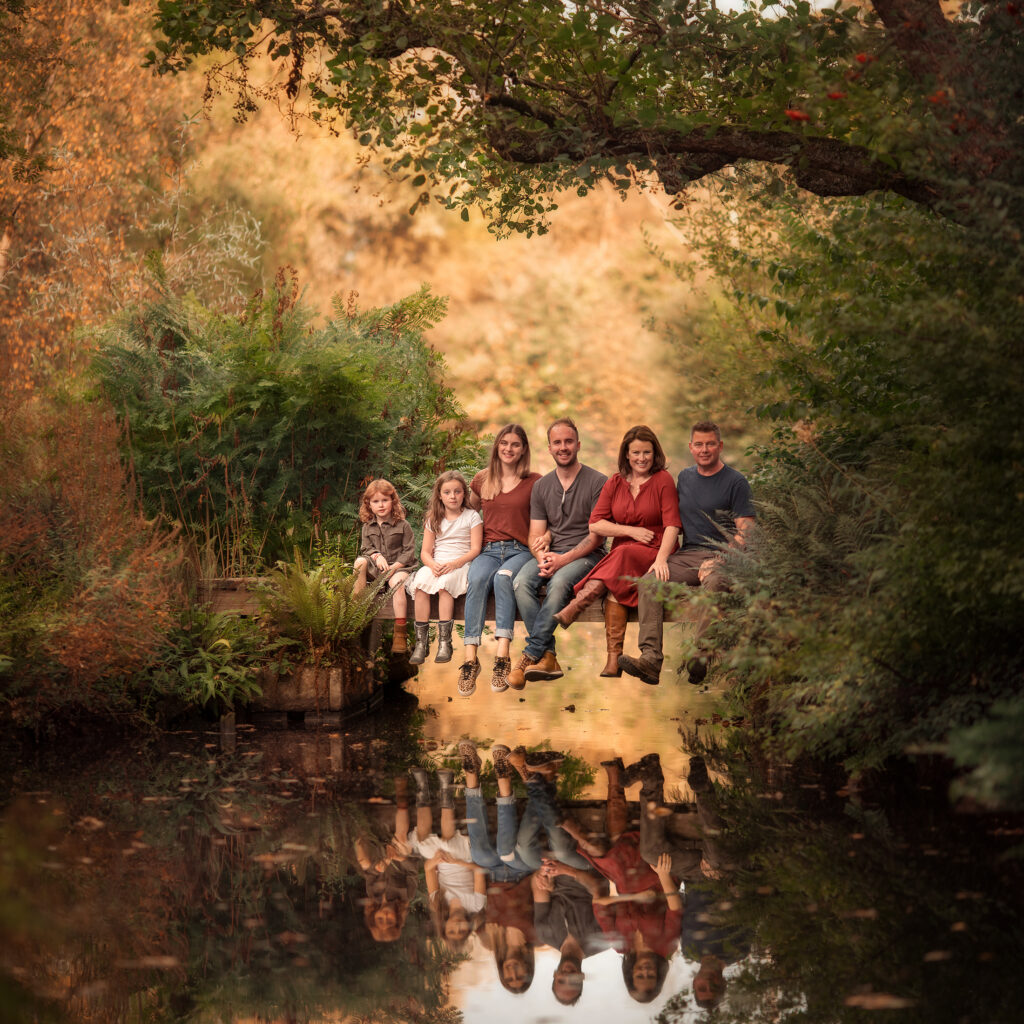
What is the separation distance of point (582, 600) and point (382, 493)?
5.31 ft

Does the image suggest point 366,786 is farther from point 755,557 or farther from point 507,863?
point 755,557

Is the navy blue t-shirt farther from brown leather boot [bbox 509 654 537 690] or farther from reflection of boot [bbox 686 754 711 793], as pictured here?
reflection of boot [bbox 686 754 711 793]

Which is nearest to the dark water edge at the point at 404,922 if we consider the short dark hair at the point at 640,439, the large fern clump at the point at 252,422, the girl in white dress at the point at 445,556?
the girl in white dress at the point at 445,556

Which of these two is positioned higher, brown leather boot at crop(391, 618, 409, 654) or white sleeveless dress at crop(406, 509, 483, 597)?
white sleeveless dress at crop(406, 509, 483, 597)

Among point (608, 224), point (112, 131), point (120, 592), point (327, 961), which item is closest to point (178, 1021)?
point (327, 961)

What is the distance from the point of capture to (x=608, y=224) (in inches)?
1174

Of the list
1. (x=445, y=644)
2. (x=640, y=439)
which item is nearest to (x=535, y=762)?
(x=445, y=644)

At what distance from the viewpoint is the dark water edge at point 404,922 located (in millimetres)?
3414

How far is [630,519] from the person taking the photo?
750 cm

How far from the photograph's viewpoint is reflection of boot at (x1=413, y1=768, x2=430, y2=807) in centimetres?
566

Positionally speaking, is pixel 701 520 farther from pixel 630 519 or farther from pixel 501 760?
pixel 501 760

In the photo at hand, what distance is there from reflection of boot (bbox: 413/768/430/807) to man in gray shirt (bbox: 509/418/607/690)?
43.4 inches

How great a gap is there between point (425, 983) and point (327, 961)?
324 millimetres

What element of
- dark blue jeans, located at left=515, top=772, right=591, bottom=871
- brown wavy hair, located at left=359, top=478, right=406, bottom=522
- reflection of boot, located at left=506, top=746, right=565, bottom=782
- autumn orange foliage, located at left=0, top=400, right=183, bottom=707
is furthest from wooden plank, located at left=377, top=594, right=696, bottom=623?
dark blue jeans, located at left=515, top=772, right=591, bottom=871
